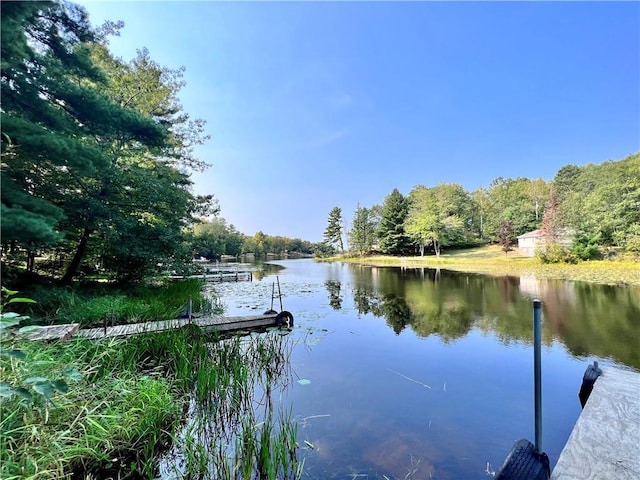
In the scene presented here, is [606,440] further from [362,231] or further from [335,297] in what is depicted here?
[362,231]

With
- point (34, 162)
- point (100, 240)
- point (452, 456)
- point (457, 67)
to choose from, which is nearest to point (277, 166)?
point (457, 67)

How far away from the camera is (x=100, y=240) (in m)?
7.81

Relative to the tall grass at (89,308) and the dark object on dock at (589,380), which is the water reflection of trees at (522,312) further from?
the tall grass at (89,308)

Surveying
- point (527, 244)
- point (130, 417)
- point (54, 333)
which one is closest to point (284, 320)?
point (54, 333)

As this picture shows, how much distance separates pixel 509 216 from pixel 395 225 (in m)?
15.6

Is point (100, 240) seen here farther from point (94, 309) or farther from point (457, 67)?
point (457, 67)

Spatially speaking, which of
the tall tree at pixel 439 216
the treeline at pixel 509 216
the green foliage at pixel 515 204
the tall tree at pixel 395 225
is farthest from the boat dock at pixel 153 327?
the green foliage at pixel 515 204

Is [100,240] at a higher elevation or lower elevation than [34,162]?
lower

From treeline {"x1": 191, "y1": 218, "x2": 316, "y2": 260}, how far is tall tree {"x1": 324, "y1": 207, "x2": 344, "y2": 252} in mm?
12783

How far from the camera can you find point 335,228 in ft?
159

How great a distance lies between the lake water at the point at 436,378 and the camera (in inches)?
103

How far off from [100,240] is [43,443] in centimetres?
739

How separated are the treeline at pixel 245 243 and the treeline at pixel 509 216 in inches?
548

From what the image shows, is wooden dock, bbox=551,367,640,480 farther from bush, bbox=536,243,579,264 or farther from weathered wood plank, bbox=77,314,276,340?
bush, bbox=536,243,579,264
